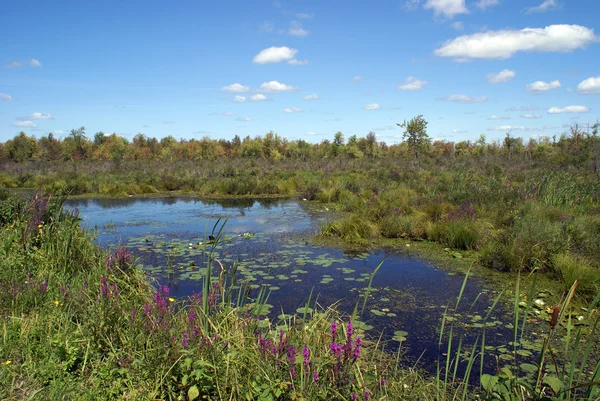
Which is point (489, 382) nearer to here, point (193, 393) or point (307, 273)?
point (193, 393)

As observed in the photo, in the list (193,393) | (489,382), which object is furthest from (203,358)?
(489,382)

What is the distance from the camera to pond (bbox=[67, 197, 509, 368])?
4.91 meters

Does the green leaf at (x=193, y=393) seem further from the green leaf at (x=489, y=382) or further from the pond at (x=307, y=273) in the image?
the green leaf at (x=489, y=382)

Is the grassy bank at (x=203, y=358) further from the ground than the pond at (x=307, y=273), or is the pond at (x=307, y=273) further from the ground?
the grassy bank at (x=203, y=358)

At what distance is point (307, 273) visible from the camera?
680 centimetres

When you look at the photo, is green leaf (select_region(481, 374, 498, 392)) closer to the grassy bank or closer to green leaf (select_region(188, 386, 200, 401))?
the grassy bank

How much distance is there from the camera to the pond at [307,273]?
4906 millimetres

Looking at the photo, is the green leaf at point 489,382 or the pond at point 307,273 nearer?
the green leaf at point 489,382

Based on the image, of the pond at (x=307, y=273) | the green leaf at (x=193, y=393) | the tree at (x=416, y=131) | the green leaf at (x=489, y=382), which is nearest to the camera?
the green leaf at (x=489, y=382)

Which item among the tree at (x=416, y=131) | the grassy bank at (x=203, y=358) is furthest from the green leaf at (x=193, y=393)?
the tree at (x=416, y=131)

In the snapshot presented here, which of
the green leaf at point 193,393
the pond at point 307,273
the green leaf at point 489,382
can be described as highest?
the green leaf at point 489,382

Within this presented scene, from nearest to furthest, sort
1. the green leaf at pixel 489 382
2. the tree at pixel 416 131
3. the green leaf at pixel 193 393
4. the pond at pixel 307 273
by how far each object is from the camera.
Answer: the green leaf at pixel 489 382 → the green leaf at pixel 193 393 → the pond at pixel 307 273 → the tree at pixel 416 131

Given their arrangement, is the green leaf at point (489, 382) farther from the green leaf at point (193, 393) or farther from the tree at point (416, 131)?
the tree at point (416, 131)

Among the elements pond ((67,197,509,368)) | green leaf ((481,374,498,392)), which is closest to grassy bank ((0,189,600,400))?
green leaf ((481,374,498,392))
